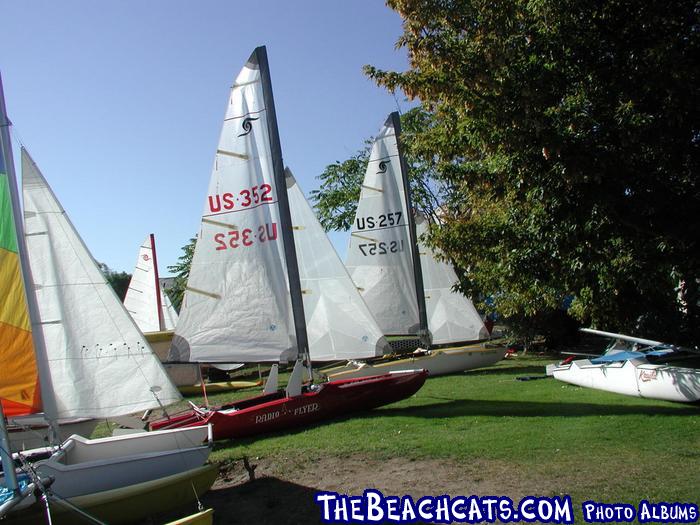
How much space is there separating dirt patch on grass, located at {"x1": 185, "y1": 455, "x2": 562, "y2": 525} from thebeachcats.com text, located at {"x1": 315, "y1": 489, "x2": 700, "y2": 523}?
0.16 meters

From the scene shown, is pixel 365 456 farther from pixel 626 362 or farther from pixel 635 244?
pixel 626 362

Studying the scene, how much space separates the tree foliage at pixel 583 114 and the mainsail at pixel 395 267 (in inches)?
298

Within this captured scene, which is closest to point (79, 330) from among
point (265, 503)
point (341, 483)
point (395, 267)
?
point (265, 503)

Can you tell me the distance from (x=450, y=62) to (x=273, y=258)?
477 cm

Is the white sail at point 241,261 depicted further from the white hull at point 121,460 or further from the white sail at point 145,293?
the white sail at point 145,293

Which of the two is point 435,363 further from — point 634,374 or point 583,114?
point 583,114

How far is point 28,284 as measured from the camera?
6.70 metres

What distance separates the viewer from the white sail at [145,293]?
851 inches

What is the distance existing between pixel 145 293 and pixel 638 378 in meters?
17.1

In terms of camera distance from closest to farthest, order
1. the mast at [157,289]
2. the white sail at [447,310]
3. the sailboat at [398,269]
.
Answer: the sailboat at [398,269] → the white sail at [447,310] → the mast at [157,289]

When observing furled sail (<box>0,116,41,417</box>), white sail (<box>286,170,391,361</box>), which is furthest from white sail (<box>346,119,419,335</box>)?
furled sail (<box>0,116,41,417</box>)

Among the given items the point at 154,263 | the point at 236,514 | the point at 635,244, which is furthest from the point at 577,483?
the point at 154,263

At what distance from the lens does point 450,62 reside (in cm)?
877

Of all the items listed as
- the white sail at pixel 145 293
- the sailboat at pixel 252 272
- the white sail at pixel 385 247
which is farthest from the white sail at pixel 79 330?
the white sail at pixel 145 293
